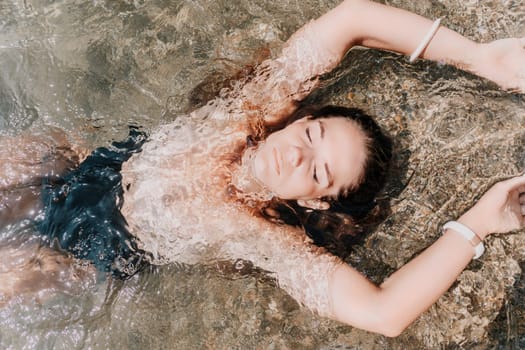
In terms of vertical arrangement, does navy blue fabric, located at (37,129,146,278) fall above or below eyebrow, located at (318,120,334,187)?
below

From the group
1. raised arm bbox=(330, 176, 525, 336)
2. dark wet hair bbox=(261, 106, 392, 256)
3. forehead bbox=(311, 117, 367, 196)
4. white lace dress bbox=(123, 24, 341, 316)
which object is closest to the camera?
raised arm bbox=(330, 176, 525, 336)

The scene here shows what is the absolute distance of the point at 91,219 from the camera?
117 inches

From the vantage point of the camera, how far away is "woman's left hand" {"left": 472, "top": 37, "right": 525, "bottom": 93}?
2773mm

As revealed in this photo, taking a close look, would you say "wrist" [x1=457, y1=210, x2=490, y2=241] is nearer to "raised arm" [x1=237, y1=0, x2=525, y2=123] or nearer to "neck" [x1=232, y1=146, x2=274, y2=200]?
"raised arm" [x1=237, y1=0, x2=525, y2=123]

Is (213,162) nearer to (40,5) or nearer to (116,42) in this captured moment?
(116,42)

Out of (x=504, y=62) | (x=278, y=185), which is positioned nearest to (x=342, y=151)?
(x=278, y=185)

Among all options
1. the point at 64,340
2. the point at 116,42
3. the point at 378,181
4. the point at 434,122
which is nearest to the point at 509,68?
the point at 434,122

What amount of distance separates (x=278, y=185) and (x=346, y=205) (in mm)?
533

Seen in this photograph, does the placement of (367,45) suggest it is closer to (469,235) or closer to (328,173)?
(328,173)

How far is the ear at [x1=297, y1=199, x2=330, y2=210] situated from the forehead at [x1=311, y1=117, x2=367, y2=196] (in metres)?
0.11

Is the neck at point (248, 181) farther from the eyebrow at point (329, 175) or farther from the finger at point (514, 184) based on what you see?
the finger at point (514, 184)

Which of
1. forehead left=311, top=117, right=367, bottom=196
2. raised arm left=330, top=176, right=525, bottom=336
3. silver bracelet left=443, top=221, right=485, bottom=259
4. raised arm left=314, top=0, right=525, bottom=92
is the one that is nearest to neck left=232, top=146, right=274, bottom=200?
forehead left=311, top=117, right=367, bottom=196

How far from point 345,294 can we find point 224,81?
66.3 inches

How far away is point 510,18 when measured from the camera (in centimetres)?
363
